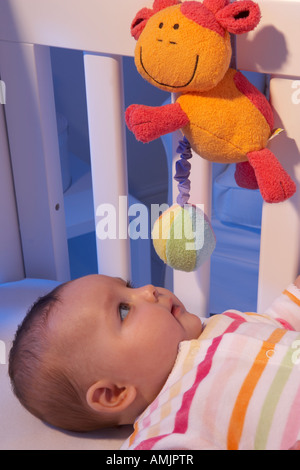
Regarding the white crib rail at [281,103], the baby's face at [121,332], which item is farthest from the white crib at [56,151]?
the baby's face at [121,332]

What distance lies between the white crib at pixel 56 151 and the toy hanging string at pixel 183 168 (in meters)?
Result: 0.07

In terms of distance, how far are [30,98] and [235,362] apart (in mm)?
575

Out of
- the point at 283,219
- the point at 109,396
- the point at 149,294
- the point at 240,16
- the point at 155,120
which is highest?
the point at 240,16

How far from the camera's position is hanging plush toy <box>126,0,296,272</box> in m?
0.61

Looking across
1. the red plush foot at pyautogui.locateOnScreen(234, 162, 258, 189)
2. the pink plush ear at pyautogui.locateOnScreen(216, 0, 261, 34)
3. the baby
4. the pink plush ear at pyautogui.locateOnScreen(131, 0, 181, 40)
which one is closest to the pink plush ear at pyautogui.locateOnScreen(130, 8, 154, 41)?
the pink plush ear at pyautogui.locateOnScreen(131, 0, 181, 40)

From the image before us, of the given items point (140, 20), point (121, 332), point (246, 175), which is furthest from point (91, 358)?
point (140, 20)

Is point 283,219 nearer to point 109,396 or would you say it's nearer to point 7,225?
point 109,396

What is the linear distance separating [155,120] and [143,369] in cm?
32

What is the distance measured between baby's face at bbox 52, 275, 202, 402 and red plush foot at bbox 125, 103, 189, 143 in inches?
9.2

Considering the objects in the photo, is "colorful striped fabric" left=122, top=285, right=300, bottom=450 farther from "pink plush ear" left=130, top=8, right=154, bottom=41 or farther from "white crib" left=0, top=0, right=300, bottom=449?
"pink plush ear" left=130, top=8, right=154, bottom=41

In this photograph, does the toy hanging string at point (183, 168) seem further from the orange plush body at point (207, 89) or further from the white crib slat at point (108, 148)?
the white crib slat at point (108, 148)

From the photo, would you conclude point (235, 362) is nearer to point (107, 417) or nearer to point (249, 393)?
point (249, 393)

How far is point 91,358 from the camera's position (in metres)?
0.71

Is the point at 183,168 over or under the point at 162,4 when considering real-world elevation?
under
